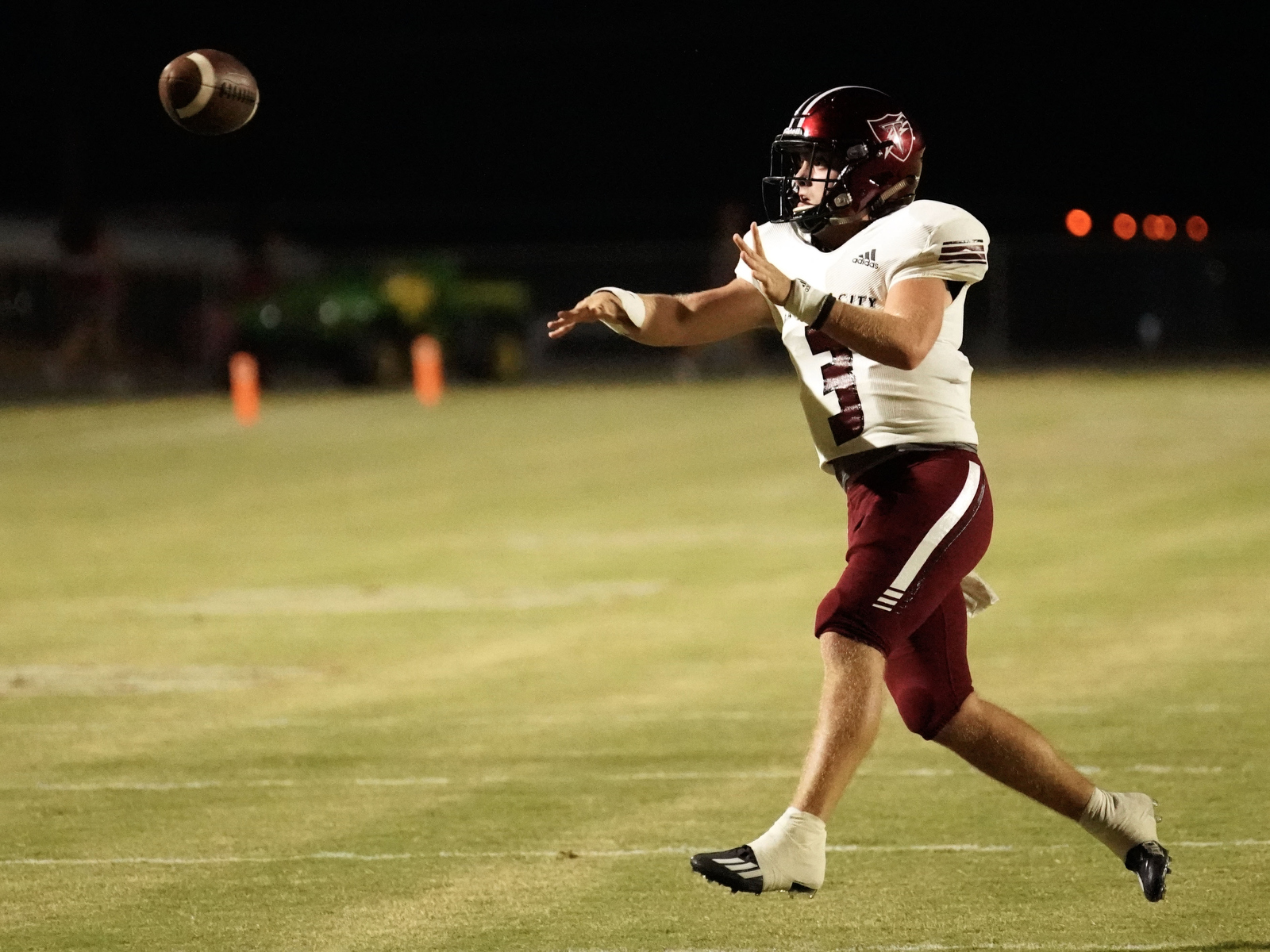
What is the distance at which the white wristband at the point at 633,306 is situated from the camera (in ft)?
17.7

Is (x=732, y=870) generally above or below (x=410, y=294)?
below

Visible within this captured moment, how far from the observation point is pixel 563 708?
850 cm

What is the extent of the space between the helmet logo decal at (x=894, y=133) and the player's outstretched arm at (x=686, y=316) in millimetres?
484

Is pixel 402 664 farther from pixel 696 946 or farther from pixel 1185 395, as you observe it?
pixel 1185 395

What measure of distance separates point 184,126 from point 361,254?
146 feet

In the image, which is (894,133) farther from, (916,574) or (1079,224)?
(1079,224)

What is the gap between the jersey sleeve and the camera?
517 centimetres

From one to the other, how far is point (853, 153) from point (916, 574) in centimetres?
106

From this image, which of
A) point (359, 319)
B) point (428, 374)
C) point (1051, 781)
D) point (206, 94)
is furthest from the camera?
point (359, 319)

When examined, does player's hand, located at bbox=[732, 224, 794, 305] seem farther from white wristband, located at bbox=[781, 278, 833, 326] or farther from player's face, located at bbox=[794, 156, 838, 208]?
player's face, located at bbox=[794, 156, 838, 208]

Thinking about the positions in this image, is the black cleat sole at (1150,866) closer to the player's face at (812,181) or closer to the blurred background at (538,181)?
the player's face at (812,181)

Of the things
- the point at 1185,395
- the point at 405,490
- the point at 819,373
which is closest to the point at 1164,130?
the point at 1185,395

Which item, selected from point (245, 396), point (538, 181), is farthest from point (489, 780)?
point (538, 181)

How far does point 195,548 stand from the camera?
14070mm
